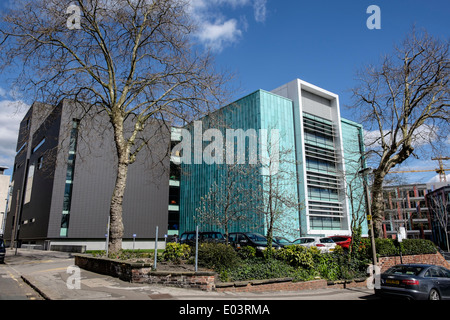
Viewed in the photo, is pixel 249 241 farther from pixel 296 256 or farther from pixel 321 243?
pixel 321 243

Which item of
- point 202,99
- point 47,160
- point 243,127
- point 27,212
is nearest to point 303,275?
point 202,99

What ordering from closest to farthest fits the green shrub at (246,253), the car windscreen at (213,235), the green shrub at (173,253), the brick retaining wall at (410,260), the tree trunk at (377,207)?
the green shrub at (173,253), the green shrub at (246,253), the brick retaining wall at (410,260), the tree trunk at (377,207), the car windscreen at (213,235)

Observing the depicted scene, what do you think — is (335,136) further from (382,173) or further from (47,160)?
(47,160)

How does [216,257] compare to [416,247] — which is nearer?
[216,257]

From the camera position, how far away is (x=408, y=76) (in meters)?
21.9

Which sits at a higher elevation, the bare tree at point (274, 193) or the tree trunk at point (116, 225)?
the bare tree at point (274, 193)

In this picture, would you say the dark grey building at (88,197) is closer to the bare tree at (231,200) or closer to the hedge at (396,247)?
the bare tree at (231,200)

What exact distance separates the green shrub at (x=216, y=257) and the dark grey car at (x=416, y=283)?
18.5 feet

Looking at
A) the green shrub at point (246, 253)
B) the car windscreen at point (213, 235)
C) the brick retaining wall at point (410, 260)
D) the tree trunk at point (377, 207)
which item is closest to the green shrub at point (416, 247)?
the brick retaining wall at point (410, 260)

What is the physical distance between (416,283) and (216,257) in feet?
23.5

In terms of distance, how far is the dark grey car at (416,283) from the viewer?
10734 mm

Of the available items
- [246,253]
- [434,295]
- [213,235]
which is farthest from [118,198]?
[434,295]

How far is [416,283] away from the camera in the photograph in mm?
10750

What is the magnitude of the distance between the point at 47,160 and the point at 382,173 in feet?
66.0
